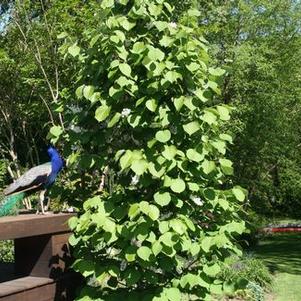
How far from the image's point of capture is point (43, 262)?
11.3 feet

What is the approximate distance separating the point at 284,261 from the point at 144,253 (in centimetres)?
840

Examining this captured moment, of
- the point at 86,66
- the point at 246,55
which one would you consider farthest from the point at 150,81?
the point at 246,55

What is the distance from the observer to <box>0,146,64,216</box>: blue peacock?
349 centimetres

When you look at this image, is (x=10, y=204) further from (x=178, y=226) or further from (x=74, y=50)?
(x=178, y=226)

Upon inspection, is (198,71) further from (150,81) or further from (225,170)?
(225,170)

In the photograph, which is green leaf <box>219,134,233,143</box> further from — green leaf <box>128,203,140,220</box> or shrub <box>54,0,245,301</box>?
green leaf <box>128,203,140,220</box>

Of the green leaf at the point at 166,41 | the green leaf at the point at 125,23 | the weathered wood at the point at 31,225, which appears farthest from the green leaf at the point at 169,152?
the weathered wood at the point at 31,225

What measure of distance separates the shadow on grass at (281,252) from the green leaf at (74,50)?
6934 millimetres

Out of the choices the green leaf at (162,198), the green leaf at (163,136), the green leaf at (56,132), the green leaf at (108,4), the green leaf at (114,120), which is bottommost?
the green leaf at (162,198)

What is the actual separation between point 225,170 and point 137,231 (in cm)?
61

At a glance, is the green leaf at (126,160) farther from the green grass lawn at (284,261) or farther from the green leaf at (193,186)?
the green grass lawn at (284,261)

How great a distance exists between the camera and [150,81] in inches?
114

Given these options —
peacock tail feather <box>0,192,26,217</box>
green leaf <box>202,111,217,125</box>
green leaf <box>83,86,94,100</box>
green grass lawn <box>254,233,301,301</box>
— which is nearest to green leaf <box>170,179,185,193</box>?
green leaf <box>202,111,217,125</box>

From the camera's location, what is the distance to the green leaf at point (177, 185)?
9.20 ft
